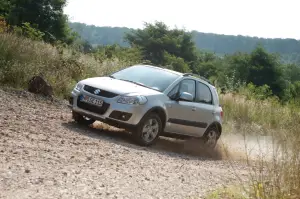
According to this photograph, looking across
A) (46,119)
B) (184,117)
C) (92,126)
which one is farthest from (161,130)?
(46,119)

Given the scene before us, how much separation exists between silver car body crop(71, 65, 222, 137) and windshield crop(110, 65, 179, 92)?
0.16m

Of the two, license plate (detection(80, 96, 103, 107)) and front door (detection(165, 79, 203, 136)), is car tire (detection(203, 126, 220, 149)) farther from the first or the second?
license plate (detection(80, 96, 103, 107))

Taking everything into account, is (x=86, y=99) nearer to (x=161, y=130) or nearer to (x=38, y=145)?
(x=161, y=130)

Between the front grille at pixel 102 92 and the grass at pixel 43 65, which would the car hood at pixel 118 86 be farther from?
the grass at pixel 43 65

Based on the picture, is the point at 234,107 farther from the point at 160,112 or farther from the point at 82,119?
the point at 82,119

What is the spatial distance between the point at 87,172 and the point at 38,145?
1.47 m

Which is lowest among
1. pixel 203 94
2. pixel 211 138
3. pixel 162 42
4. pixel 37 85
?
pixel 211 138

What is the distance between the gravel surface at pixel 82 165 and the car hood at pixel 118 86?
0.96 meters

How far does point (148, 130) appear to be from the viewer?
31.9 feet

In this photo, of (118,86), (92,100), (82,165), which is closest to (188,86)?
(118,86)

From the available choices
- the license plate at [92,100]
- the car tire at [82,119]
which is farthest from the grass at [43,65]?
the license plate at [92,100]

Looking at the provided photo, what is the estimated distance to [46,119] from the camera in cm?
997

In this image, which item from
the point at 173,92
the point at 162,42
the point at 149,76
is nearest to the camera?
the point at 173,92

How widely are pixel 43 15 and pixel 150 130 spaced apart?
46.1m
